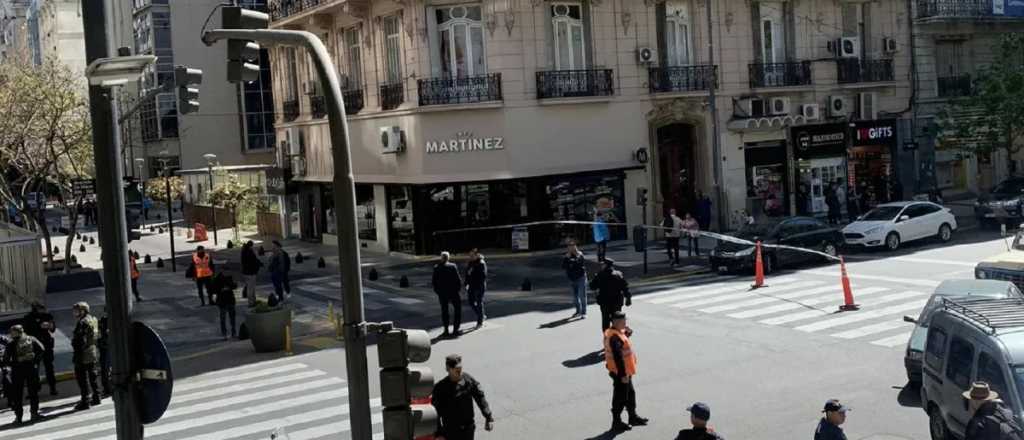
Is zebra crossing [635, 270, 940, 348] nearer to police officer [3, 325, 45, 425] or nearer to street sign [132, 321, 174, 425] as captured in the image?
police officer [3, 325, 45, 425]

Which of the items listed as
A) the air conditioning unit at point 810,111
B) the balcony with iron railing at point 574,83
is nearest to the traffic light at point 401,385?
the balcony with iron railing at point 574,83

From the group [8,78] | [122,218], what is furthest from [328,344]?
[8,78]

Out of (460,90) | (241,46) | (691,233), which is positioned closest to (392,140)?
(460,90)

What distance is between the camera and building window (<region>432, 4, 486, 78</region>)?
35719mm

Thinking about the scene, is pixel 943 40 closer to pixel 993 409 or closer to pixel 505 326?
pixel 505 326

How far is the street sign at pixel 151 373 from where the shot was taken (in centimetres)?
821

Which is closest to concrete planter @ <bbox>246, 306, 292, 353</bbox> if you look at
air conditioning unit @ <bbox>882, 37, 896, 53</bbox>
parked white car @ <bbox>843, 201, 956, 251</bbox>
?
parked white car @ <bbox>843, 201, 956, 251</bbox>

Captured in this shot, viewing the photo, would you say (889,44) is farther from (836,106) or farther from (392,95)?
(392,95)

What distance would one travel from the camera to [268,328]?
20969 mm

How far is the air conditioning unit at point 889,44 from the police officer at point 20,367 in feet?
117

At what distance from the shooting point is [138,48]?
77.8 m

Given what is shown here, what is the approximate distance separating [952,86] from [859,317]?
2863 cm

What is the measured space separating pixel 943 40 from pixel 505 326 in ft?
103

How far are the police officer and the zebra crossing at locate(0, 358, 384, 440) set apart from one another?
40cm
